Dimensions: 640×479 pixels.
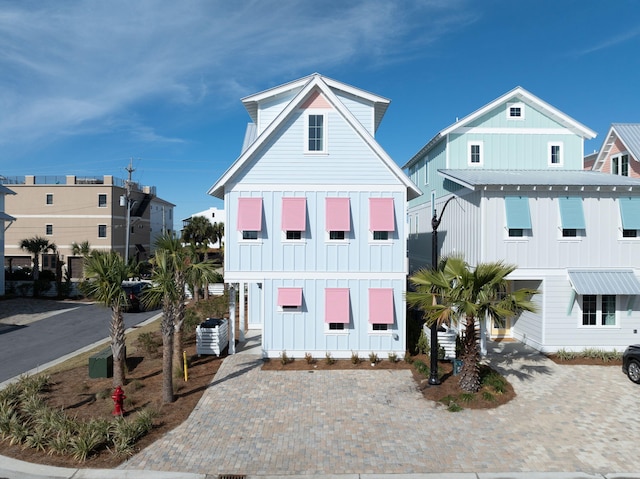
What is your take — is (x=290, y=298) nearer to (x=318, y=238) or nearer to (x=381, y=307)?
(x=318, y=238)

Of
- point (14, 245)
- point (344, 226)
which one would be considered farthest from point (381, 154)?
point (14, 245)

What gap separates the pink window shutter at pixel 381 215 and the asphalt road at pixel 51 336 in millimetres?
14569

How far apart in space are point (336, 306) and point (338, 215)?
3667 mm

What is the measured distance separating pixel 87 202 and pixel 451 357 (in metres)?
43.9

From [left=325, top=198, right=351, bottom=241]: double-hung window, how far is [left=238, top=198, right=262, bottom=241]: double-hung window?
2761mm

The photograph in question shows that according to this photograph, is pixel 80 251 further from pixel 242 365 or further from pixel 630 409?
pixel 630 409

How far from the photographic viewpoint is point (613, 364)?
16.5m

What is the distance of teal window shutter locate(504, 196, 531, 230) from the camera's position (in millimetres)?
17250

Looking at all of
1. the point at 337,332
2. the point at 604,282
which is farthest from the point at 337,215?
the point at 604,282

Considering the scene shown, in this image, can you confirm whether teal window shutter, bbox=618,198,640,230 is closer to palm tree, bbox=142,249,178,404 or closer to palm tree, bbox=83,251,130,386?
palm tree, bbox=142,249,178,404

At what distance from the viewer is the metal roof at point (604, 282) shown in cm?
1684

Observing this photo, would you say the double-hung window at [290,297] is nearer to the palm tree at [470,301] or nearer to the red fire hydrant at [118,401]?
the palm tree at [470,301]

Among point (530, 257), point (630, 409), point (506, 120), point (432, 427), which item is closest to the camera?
point (432, 427)

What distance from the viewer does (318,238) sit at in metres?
17.1
